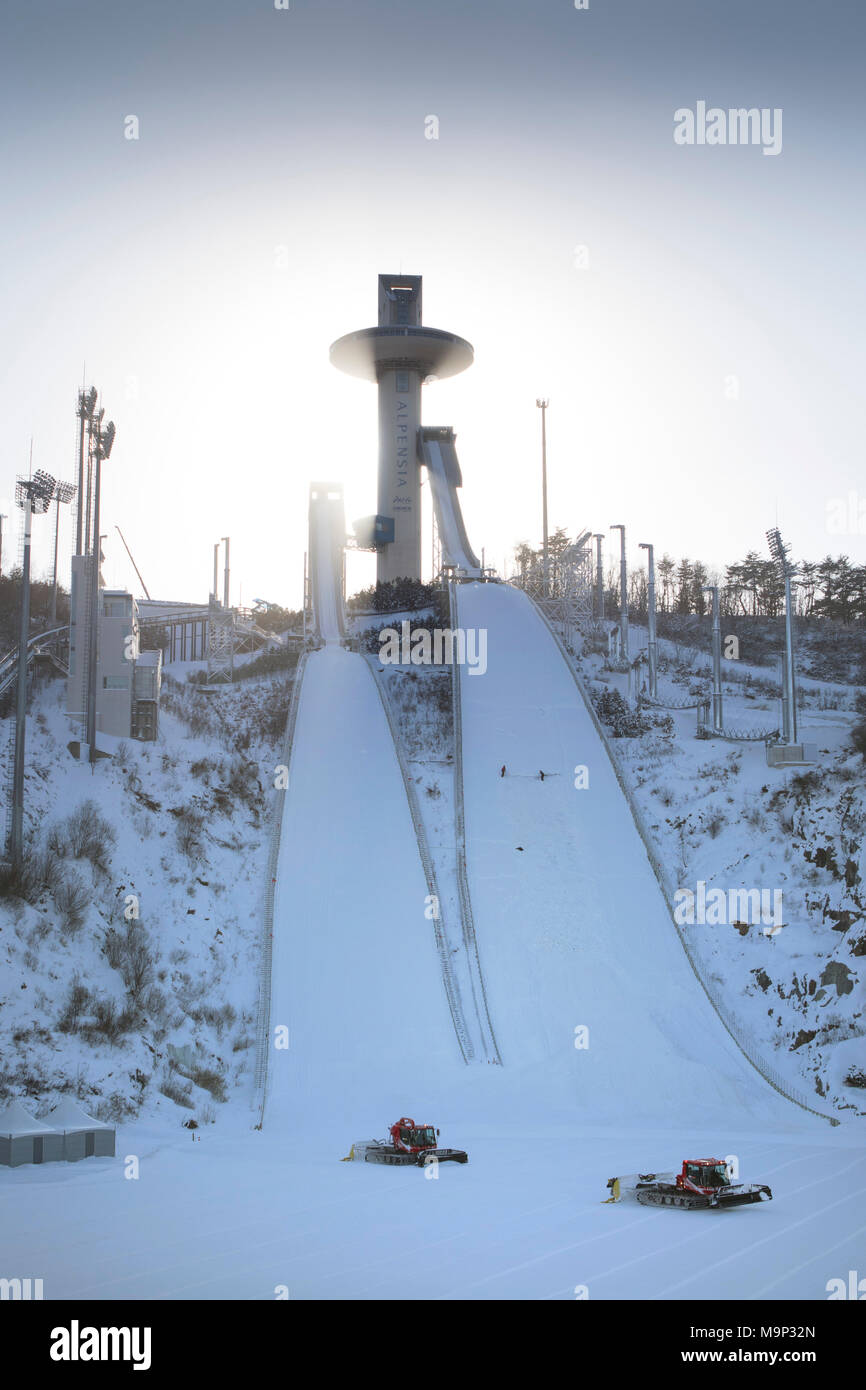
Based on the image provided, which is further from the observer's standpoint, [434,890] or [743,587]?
[743,587]

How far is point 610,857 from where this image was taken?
2334 cm

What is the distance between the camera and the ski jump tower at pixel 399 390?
46.3 metres

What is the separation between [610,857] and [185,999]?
864 cm

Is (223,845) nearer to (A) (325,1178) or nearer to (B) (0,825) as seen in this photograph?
(B) (0,825)

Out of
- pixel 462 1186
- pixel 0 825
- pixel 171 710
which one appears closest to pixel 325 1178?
pixel 462 1186

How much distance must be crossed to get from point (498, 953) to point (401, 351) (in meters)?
31.8

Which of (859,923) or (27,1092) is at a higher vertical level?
(859,923)

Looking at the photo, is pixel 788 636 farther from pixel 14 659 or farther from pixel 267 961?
pixel 14 659

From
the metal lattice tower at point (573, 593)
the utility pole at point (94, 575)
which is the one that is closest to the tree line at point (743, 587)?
the metal lattice tower at point (573, 593)

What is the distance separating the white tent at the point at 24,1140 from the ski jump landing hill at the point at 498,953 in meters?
3.39

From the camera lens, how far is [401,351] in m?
47.0

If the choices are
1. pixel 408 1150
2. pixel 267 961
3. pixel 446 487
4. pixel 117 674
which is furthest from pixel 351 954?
pixel 446 487

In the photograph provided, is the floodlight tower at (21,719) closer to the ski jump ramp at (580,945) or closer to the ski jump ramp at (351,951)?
the ski jump ramp at (351,951)

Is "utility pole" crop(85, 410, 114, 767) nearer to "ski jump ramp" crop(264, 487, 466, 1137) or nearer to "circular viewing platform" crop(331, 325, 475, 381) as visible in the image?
"ski jump ramp" crop(264, 487, 466, 1137)
